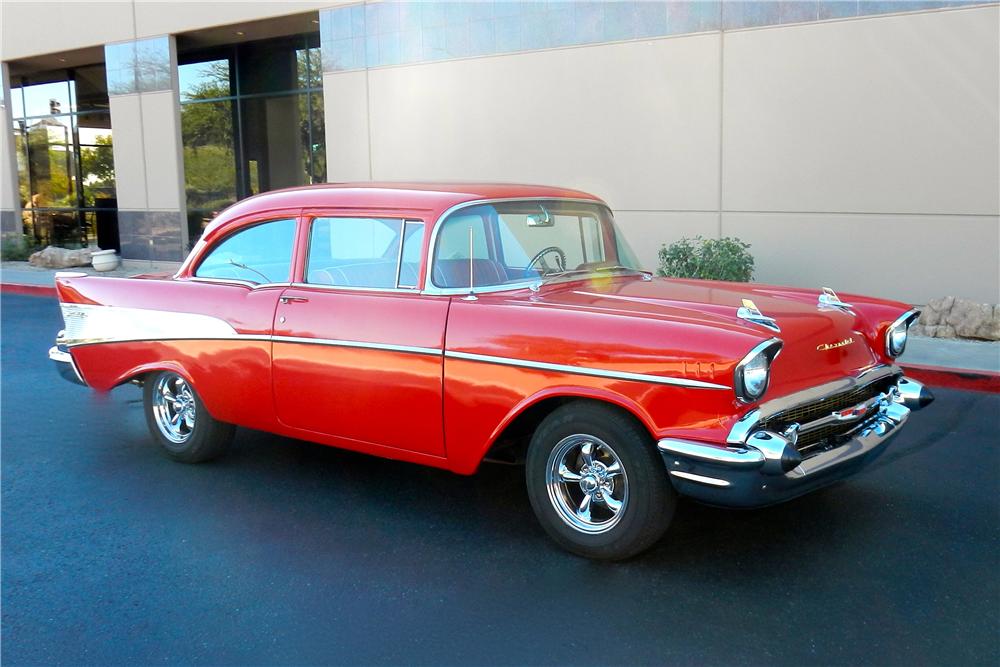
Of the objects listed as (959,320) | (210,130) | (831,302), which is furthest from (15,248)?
(831,302)

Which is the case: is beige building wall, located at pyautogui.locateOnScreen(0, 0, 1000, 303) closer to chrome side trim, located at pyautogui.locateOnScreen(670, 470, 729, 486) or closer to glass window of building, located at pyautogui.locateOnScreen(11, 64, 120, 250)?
chrome side trim, located at pyautogui.locateOnScreen(670, 470, 729, 486)

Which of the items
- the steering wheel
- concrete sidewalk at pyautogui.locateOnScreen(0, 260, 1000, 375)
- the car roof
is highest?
the car roof

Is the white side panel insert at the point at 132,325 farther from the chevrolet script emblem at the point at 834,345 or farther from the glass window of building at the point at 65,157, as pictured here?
the glass window of building at the point at 65,157

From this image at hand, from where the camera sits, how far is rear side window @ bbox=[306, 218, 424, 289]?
4414mm

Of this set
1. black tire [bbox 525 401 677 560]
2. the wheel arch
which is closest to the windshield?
the wheel arch

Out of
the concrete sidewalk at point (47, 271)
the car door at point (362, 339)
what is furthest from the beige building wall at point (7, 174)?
the car door at point (362, 339)

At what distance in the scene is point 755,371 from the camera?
11.3ft

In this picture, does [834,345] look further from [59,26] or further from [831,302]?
[59,26]

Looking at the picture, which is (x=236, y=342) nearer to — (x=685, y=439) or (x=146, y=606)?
(x=146, y=606)

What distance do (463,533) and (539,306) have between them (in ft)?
3.82

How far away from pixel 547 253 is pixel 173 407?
2.51 meters

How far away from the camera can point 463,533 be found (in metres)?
4.22

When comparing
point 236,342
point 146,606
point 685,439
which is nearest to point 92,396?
point 236,342

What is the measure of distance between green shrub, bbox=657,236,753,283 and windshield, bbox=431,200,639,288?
424 centimetres
